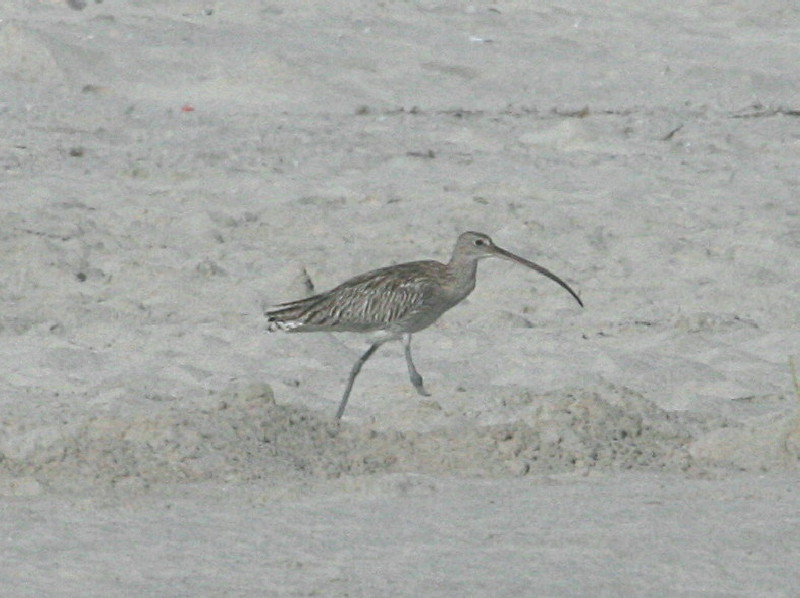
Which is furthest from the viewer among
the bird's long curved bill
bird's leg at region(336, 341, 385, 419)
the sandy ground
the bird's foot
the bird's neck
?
the bird's long curved bill

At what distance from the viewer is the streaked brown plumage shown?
8.58 metres

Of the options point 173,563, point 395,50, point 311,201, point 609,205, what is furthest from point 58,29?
point 173,563

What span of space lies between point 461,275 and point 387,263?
1531 millimetres

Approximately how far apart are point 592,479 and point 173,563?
177cm

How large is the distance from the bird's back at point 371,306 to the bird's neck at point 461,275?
0.32 ft

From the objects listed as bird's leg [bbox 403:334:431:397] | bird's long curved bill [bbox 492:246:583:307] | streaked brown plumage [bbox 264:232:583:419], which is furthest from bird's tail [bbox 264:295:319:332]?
bird's long curved bill [bbox 492:246:583:307]

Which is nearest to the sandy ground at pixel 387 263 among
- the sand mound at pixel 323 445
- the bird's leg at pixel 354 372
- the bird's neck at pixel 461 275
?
the sand mound at pixel 323 445

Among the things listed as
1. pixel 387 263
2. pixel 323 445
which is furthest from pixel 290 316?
pixel 387 263

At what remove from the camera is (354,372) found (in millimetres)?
8266

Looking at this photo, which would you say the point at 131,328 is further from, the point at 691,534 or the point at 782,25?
the point at 782,25

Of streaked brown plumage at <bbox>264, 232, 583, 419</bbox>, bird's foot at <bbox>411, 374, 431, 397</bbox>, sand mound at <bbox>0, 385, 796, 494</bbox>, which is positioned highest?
streaked brown plumage at <bbox>264, 232, 583, 419</bbox>

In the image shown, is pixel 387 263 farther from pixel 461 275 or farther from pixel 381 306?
pixel 381 306

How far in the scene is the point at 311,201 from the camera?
11156mm

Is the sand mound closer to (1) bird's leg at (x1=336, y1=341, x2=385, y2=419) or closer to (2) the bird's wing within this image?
(1) bird's leg at (x1=336, y1=341, x2=385, y2=419)
